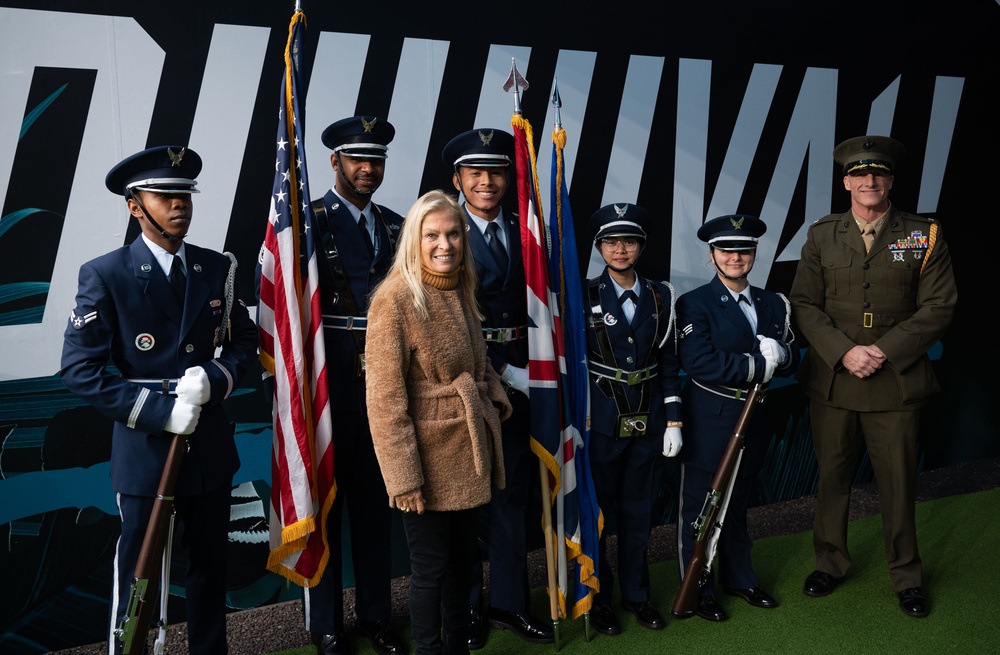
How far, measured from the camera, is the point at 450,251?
8.58 ft

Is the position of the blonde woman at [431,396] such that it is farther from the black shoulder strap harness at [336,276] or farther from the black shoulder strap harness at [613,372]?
the black shoulder strap harness at [613,372]

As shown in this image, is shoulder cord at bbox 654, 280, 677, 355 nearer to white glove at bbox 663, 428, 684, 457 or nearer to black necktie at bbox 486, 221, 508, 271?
white glove at bbox 663, 428, 684, 457

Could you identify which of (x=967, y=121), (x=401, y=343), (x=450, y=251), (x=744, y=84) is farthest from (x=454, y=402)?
(x=967, y=121)

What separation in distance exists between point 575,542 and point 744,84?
265cm

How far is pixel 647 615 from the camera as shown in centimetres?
338

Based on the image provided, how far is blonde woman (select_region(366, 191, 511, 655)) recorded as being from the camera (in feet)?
8.19

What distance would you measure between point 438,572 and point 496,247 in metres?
1.15

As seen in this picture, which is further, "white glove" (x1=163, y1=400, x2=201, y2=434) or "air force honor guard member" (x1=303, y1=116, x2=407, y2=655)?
"air force honor guard member" (x1=303, y1=116, x2=407, y2=655)

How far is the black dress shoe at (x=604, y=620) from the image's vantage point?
3336 mm

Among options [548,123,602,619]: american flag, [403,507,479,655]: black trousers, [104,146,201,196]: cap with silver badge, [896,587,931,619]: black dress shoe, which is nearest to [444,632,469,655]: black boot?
[403,507,479,655]: black trousers

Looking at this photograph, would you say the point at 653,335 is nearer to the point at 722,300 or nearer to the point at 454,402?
the point at 722,300

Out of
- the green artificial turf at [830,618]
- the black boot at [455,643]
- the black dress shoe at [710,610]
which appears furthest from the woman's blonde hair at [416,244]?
the black dress shoe at [710,610]

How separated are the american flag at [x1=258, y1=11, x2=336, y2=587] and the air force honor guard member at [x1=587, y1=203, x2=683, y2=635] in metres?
1.01

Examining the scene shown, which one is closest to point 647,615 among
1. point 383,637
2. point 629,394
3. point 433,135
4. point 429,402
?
point 629,394
